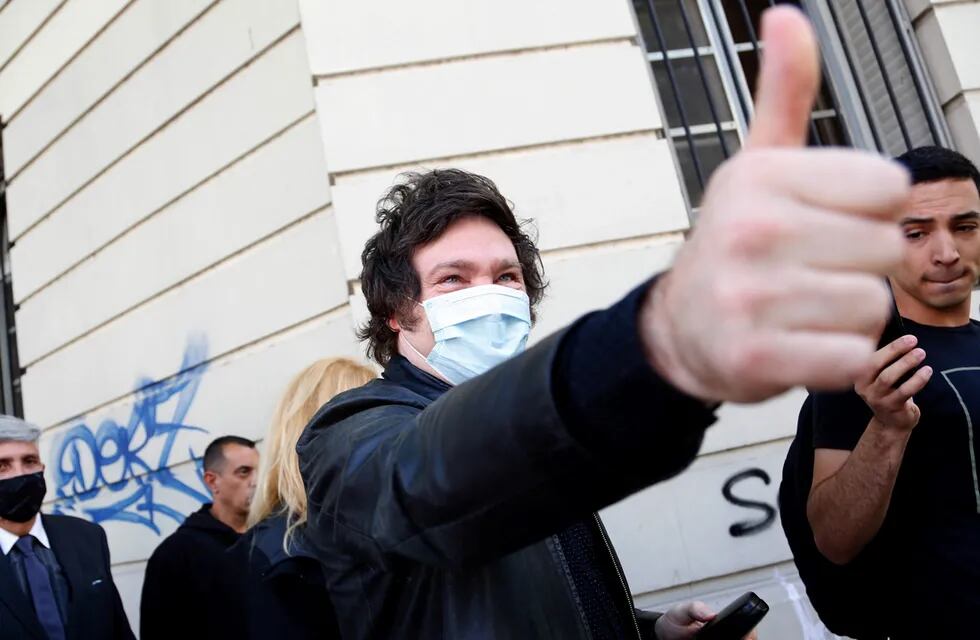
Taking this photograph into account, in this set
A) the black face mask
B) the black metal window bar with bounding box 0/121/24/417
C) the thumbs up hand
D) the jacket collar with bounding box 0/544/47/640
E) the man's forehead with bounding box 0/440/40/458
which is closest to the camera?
the thumbs up hand

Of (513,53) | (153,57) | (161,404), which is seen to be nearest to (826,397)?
(513,53)

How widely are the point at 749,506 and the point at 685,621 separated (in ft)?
5.71

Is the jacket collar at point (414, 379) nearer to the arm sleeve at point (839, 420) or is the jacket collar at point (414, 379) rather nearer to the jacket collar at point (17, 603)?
the arm sleeve at point (839, 420)

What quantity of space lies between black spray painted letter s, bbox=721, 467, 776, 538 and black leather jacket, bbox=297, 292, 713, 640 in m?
2.24

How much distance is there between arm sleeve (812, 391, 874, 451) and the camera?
6.11ft

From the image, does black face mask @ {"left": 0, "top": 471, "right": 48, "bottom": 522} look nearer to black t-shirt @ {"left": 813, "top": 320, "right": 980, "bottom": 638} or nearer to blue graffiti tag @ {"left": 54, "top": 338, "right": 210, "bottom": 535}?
blue graffiti tag @ {"left": 54, "top": 338, "right": 210, "bottom": 535}

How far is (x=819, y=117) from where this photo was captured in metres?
4.33

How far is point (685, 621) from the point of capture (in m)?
1.73

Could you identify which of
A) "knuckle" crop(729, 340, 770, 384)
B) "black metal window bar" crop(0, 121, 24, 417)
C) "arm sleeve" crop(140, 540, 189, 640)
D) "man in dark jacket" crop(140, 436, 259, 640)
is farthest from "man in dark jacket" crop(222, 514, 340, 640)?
"black metal window bar" crop(0, 121, 24, 417)

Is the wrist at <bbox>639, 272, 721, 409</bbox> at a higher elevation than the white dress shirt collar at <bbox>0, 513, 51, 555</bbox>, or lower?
lower

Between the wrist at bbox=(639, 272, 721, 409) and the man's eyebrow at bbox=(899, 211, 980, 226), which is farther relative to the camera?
the man's eyebrow at bbox=(899, 211, 980, 226)

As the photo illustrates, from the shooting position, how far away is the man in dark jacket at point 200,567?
3115 mm

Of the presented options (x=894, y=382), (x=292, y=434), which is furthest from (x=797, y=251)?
(x=292, y=434)

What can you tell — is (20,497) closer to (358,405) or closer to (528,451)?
(358,405)
